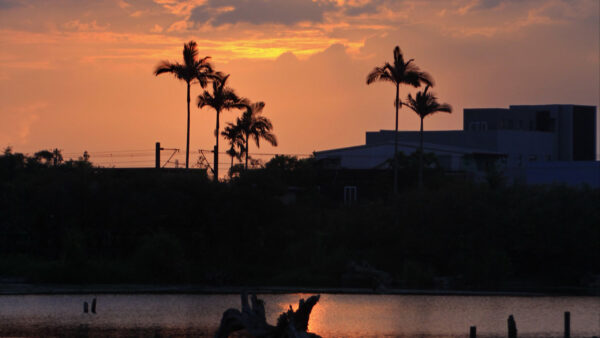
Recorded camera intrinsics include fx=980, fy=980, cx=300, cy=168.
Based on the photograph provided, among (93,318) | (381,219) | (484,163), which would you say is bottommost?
(93,318)

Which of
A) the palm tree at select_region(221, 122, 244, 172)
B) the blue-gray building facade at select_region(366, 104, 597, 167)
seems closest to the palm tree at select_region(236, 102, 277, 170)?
the palm tree at select_region(221, 122, 244, 172)

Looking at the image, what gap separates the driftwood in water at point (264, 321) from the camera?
24.9 m

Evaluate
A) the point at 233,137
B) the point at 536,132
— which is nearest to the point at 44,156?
the point at 233,137

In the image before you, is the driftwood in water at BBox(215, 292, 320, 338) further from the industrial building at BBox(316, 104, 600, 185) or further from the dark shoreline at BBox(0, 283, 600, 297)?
the industrial building at BBox(316, 104, 600, 185)

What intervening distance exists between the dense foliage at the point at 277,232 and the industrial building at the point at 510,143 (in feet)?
90.5

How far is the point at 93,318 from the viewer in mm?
48312

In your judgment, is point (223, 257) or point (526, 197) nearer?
point (223, 257)

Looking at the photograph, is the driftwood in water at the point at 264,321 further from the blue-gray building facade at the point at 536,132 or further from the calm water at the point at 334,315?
the blue-gray building facade at the point at 536,132

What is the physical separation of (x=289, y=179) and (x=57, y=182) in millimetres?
35067

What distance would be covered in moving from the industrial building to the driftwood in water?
3054 inches

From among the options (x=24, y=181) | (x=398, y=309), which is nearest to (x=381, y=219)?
(x=398, y=309)

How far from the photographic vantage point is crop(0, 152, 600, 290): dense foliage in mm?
72500

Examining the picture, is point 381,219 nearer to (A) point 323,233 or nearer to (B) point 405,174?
(A) point 323,233

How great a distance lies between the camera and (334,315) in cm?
5216
